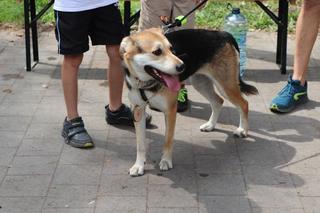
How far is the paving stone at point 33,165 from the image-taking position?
407cm

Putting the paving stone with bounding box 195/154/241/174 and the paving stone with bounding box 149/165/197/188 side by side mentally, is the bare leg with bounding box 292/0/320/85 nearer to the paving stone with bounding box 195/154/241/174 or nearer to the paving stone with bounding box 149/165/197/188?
the paving stone with bounding box 195/154/241/174

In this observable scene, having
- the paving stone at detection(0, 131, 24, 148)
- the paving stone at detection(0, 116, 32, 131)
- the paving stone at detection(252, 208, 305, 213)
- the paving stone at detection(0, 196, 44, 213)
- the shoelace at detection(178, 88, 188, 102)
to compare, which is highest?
the paving stone at detection(252, 208, 305, 213)

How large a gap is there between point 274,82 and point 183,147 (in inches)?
72.0

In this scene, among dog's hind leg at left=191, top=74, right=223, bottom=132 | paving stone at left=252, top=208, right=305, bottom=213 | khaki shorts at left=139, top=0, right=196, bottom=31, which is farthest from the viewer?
khaki shorts at left=139, top=0, right=196, bottom=31

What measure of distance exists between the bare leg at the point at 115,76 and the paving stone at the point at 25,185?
1.03 m

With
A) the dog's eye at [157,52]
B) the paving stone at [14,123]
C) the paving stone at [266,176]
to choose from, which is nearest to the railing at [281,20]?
the paving stone at [14,123]

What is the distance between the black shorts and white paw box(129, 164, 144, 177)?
990 millimetres

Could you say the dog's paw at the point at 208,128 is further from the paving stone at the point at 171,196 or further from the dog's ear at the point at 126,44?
the dog's ear at the point at 126,44

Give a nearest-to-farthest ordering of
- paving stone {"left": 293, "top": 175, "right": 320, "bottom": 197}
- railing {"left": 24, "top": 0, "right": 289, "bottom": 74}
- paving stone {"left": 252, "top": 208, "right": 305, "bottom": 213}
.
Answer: paving stone {"left": 252, "top": 208, "right": 305, "bottom": 213}
paving stone {"left": 293, "top": 175, "right": 320, "bottom": 197}
railing {"left": 24, "top": 0, "right": 289, "bottom": 74}

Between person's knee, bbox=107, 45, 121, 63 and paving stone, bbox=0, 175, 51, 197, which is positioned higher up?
person's knee, bbox=107, 45, 121, 63

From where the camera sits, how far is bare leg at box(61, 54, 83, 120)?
174 inches

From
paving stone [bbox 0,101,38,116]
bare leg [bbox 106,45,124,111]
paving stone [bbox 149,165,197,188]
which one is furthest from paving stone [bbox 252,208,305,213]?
paving stone [bbox 0,101,38,116]

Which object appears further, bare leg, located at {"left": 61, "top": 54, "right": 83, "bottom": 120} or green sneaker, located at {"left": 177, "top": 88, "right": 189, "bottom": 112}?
green sneaker, located at {"left": 177, "top": 88, "right": 189, "bottom": 112}

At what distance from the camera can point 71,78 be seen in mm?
4469
